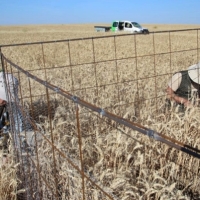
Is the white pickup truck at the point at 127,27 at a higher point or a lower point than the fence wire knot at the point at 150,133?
lower

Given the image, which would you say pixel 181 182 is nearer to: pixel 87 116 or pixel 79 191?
pixel 79 191

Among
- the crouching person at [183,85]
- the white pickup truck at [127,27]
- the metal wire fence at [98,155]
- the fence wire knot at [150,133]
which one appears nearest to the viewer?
the fence wire knot at [150,133]

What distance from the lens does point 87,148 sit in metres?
3.02

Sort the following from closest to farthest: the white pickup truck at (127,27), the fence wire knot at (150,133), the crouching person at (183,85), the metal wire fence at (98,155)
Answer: the fence wire knot at (150,133), the metal wire fence at (98,155), the crouching person at (183,85), the white pickup truck at (127,27)

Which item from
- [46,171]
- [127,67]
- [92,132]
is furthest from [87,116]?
[127,67]

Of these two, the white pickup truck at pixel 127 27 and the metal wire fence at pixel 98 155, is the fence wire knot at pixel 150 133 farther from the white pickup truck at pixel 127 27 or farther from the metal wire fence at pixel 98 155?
the white pickup truck at pixel 127 27

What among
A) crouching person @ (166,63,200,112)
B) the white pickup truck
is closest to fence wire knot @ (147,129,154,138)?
crouching person @ (166,63,200,112)

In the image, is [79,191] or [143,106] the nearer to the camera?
[79,191]

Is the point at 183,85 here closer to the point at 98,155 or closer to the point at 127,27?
the point at 98,155

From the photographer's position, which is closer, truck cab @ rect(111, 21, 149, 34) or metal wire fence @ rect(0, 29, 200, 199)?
metal wire fence @ rect(0, 29, 200, 199)

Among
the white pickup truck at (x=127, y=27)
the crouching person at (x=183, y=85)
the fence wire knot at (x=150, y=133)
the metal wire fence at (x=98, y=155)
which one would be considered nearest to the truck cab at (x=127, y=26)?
the white pickup truck at (x=127, y=27)

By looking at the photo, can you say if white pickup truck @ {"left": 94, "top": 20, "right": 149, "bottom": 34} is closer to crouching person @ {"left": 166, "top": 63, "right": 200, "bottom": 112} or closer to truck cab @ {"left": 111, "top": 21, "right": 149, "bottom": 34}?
truck cab @ {"left": 111, "top": 21, "right": 149, "bottom": 34}

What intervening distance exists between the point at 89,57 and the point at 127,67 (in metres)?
3.41

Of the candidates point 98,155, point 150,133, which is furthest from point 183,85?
point 150,133
